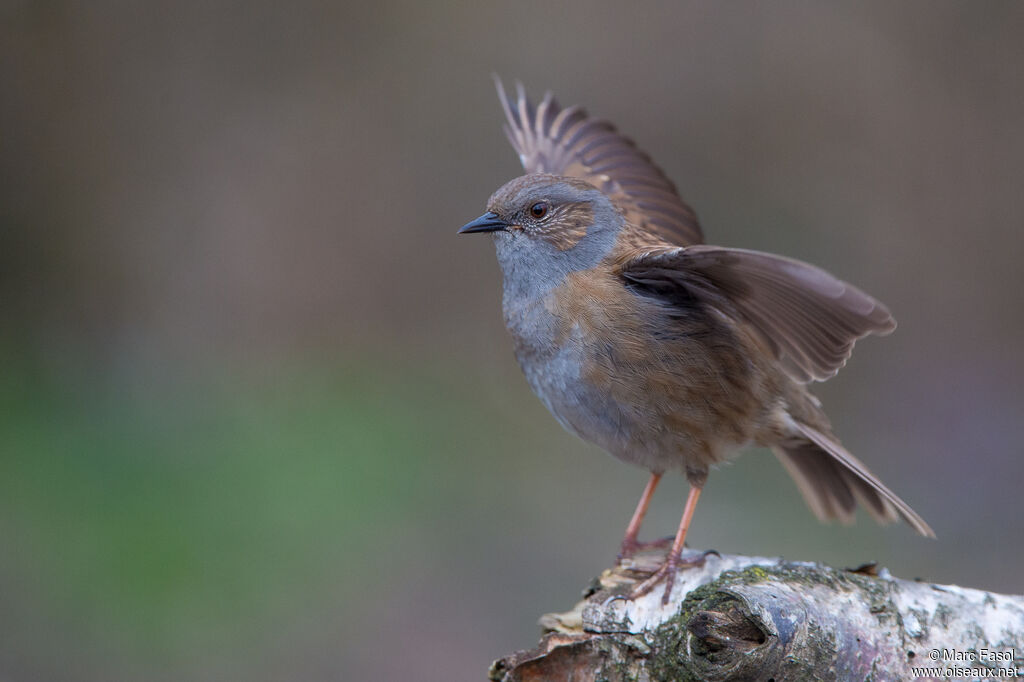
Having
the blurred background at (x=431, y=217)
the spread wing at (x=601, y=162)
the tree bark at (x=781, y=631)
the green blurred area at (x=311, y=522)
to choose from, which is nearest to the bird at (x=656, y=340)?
the tree bark at (x=781, y=631)

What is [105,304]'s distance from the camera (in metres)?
10.5

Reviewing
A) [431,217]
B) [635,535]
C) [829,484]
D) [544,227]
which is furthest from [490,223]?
[431,217]

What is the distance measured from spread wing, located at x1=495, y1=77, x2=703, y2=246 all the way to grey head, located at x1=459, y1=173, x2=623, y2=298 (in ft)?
3.04

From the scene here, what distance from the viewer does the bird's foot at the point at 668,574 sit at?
4121 millimetres

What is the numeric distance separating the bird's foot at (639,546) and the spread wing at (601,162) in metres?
1.77

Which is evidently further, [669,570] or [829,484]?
[829,484]

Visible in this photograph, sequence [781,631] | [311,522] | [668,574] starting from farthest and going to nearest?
[311,522] < [668,574] < [781,631]

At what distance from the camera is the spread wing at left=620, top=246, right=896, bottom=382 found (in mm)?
3357

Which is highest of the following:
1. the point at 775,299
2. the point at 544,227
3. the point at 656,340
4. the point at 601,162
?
the point at 601,162

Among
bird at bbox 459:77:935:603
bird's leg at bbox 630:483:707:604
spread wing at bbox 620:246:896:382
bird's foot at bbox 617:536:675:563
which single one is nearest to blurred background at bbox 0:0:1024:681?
bird's foot at bbox 617:536:675:563

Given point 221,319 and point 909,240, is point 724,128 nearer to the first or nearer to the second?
point 909,240

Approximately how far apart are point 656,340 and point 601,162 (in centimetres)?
208

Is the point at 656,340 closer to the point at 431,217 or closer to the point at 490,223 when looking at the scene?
→ the point at 490,223

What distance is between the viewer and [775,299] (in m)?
3.85
